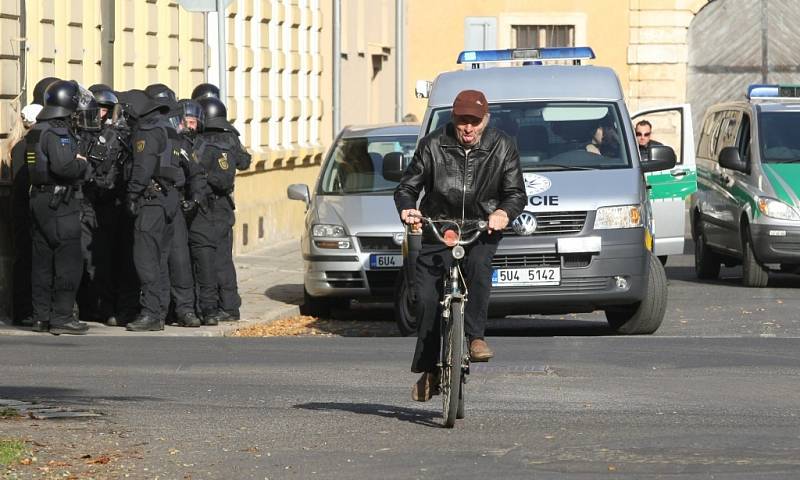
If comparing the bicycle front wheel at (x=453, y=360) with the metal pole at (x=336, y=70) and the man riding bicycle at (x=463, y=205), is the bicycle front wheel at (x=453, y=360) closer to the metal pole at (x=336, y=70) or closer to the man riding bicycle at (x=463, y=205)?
the man riding bicycle at (x=463, y=205)

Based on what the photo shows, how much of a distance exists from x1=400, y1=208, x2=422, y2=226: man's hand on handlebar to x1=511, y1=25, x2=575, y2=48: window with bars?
1273 inches

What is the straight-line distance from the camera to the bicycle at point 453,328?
928cm

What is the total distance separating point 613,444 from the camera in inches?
351

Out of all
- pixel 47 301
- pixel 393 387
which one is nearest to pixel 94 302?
pixel 47 301

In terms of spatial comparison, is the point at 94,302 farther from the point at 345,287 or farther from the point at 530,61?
the point at 530,61

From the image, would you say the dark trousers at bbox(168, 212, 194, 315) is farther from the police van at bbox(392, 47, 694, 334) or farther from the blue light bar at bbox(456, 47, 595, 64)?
the blue light bar at bbox(456, 47, 595, 64)

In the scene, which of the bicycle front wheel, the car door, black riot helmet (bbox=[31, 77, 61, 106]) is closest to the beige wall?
the car door

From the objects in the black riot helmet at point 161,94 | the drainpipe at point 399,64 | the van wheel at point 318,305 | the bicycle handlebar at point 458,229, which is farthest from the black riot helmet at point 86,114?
the drainpipe at point 399,64

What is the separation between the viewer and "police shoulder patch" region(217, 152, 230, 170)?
1597cm

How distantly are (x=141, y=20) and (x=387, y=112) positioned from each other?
17656mm

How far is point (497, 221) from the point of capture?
9.46 m

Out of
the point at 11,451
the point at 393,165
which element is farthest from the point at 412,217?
the point at 393,165

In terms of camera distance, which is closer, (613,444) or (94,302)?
(613,444)

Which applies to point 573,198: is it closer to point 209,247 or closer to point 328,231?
point 328,231
